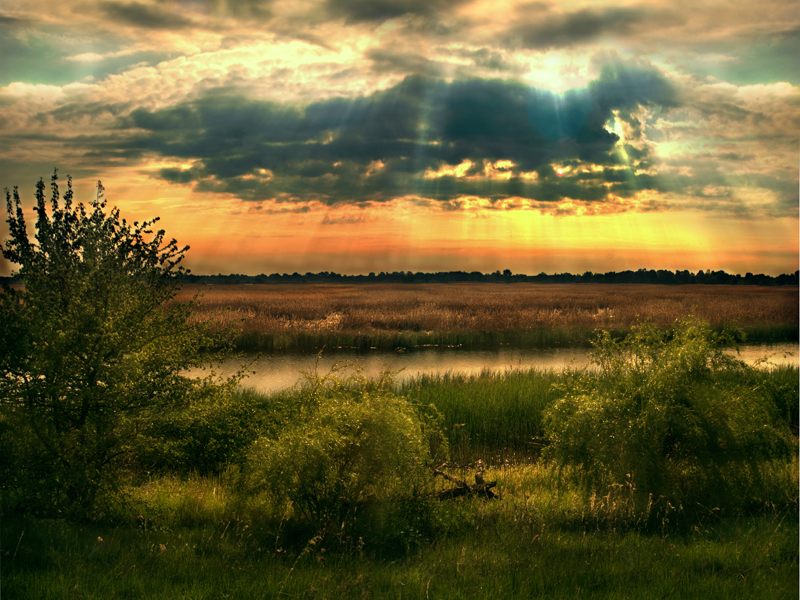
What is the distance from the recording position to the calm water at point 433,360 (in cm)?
2427

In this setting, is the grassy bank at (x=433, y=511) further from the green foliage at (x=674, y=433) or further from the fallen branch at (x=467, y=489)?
the fallen branch at (x=467, y=489)

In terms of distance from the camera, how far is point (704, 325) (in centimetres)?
923

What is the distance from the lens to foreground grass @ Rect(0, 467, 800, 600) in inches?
205

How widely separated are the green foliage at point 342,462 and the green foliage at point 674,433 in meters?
2.79

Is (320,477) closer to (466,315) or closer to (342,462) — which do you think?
(342,462)

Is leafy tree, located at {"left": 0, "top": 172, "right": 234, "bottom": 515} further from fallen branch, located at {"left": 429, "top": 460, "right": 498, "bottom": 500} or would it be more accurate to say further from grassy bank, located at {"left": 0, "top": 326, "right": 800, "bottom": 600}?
fallen branch, located at {"left": 429, "top": 460, "right": 498, "bottom": 500}

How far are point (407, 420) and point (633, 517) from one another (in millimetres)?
3353

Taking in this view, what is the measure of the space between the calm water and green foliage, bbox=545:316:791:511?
46.1 feet

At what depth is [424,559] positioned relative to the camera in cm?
604

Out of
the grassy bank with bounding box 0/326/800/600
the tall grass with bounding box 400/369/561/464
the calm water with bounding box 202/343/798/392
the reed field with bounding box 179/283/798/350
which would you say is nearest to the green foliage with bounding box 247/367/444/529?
the grassy bank with bounding box 0/326/800/600

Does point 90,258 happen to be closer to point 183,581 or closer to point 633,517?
point 183,581

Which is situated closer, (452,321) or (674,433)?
(674,433)

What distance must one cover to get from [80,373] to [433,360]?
71.7 ft

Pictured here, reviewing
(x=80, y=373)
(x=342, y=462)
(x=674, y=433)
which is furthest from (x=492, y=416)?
(x=80, y=373)
